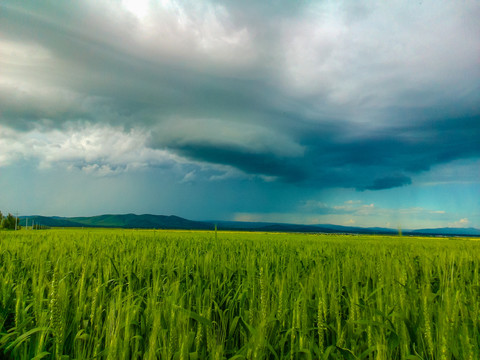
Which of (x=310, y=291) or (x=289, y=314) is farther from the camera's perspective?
(x=310, y=291)

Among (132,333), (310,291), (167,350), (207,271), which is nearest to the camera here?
(167,350)

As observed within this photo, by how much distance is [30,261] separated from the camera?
4.69 meters

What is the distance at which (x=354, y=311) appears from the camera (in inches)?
83.9

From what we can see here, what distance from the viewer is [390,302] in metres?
2.47

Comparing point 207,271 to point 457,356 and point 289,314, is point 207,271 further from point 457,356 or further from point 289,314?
point 457,356

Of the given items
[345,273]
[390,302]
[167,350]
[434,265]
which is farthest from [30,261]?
[434,265]

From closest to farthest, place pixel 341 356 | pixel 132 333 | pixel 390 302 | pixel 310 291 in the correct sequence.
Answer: pixel 341 356
pixel 132 333
pixel 390 302
pixel 310 291

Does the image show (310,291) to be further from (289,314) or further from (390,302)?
(390,302)

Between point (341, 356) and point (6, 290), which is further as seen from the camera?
point (6, 290)

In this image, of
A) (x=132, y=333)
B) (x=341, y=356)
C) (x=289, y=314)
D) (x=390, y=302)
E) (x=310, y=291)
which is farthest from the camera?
(x=310, y=291)

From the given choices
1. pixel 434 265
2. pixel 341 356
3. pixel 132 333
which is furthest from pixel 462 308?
pixel 434 265

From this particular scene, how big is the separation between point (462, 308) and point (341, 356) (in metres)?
1.45

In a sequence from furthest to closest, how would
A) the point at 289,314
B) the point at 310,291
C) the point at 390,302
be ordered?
the point at 310,291, the point at 390,302, the point at 289,314

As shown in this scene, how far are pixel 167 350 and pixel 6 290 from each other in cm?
198
